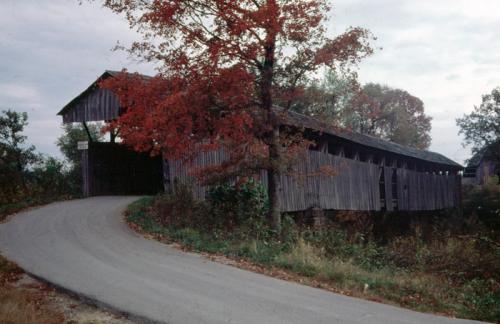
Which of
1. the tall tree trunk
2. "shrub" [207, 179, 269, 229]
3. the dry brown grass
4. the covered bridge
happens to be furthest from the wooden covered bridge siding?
the dry brown grass

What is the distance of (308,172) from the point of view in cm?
1842

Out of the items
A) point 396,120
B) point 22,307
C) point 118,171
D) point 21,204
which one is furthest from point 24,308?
point 396,120

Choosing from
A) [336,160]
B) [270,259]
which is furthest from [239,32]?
[336,160]

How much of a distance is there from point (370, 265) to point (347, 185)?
915cm

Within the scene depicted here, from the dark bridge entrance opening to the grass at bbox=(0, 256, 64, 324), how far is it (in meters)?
13.6

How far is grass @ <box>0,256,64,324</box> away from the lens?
19.5 ft

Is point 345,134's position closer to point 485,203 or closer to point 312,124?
point 312,124

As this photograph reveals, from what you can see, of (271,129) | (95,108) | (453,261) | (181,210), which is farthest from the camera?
(95,108)

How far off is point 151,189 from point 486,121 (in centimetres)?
3350

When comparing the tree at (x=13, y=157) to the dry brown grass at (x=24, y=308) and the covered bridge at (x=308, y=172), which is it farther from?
the dry brown grass at (x=24, y=308)

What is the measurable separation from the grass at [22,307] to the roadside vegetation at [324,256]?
170 inches

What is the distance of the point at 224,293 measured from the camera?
7.82m

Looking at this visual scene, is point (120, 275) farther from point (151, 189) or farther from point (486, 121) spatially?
point (486, 121)

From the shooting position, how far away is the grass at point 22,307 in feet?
19.5
